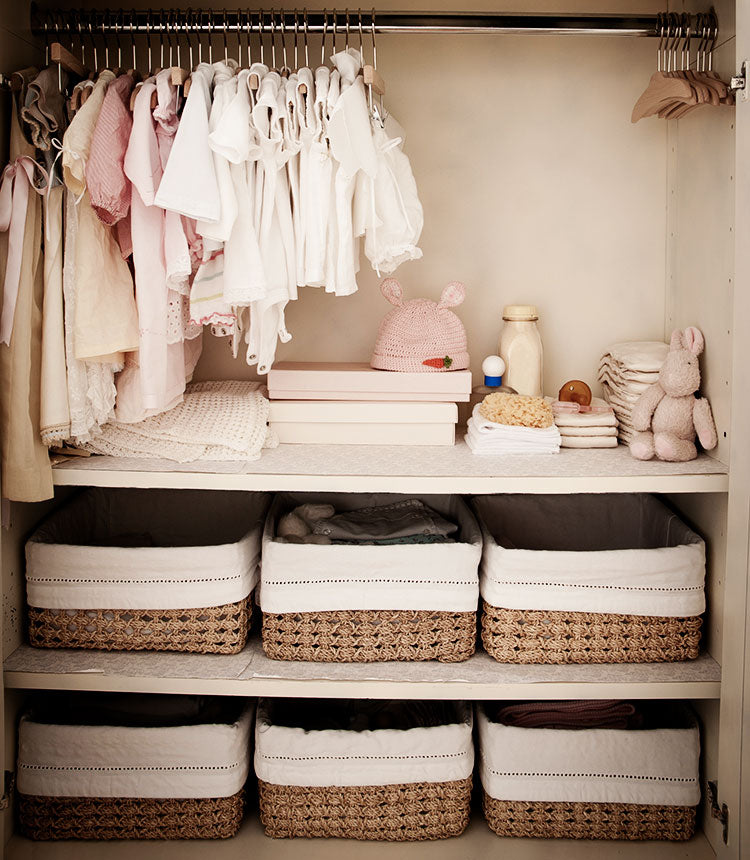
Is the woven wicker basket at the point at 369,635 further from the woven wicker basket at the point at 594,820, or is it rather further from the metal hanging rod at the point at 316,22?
the metal hanging rod at the point at 316,22

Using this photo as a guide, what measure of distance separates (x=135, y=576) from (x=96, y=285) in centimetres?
66

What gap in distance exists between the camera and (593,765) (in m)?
2.03

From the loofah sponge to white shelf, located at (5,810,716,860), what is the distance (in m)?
0.98

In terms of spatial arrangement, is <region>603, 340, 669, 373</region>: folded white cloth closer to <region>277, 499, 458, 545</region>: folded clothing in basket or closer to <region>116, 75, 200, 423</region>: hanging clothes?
<region>277, 499, 458, 545</region>: folded clothing in basket

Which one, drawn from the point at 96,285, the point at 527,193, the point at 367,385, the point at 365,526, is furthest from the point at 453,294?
the point at 96,285

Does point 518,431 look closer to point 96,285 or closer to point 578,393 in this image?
point 578,393

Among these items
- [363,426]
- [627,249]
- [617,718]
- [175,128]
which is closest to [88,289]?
[175,128]

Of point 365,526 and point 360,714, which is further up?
point 365,526

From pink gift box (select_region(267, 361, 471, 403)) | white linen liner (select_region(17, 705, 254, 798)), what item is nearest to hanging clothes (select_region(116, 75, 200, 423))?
pink gift box (select_region(267, 361, 471, 403))

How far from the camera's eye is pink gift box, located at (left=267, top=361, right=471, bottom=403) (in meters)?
2.12

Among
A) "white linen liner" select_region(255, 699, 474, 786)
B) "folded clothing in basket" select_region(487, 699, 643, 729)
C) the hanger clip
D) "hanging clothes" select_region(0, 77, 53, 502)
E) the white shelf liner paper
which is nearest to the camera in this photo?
the hanger clip

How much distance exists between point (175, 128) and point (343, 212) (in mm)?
385

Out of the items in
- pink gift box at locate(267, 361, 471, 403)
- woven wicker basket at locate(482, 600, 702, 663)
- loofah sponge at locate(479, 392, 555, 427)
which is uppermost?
pink gift box at locate(267, 361, 471, 403)

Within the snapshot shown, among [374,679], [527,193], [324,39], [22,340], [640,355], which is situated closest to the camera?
[22,340]
